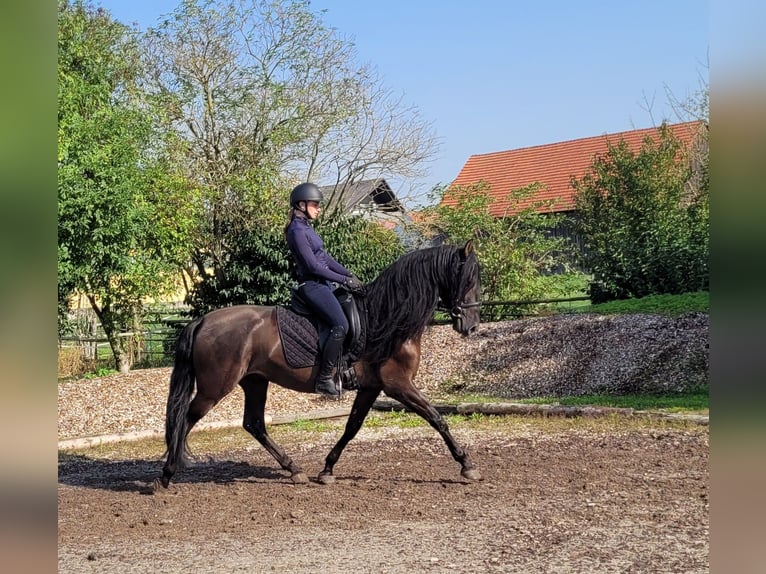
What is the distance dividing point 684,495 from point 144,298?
13.3m

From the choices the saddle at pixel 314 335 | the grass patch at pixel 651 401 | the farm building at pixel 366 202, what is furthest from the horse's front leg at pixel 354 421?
the farm building at pixel 366 202

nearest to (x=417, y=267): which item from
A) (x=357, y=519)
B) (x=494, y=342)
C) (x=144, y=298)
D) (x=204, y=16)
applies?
(x=357, y=519)

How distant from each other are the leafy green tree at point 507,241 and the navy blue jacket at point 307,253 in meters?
12.4

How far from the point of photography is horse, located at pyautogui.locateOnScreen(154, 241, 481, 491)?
24.1 ft

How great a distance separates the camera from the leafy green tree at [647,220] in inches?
707

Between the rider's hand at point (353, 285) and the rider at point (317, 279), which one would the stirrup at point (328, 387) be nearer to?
the rider at point (317, 279)

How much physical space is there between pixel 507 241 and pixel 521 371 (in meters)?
5.42

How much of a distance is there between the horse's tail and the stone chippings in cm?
483

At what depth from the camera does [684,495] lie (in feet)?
21.9

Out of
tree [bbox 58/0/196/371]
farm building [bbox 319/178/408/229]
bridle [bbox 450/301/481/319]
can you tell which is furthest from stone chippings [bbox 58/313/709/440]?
bridle [bbox 450/301/481/319]

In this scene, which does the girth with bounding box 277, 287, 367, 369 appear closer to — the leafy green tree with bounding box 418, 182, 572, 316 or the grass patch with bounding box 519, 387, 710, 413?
the grass patch with bounding box 519, 387, 710, 413

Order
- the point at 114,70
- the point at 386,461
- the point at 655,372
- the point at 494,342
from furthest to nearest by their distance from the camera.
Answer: the point at 114,70 → the point at 494,342 → the point at 655,372 → the point at 386,461

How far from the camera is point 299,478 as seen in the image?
25.7 feet
